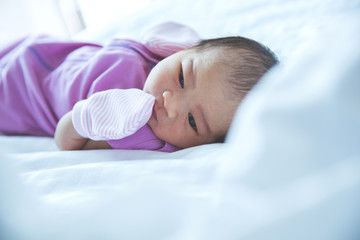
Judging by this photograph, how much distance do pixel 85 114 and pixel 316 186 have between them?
19.3 inches

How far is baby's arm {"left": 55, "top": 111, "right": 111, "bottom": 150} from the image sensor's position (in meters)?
0.67

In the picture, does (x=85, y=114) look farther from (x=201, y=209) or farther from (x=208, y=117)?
(x=201, y=209)

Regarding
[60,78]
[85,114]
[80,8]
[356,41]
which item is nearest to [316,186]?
[356,41]

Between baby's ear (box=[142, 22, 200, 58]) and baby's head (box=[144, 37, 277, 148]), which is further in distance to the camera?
baby's ear (box=[142, 22, 200, 58])

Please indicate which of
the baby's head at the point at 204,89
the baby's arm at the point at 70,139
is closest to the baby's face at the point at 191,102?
the baby's head at the point at 204,89

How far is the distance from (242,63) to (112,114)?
1.06ft

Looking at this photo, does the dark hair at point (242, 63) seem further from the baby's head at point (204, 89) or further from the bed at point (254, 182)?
the bed at point (254, 182)

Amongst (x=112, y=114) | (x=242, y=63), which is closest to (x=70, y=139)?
(x=112, y=114)

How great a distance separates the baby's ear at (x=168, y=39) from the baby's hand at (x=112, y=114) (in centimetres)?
35

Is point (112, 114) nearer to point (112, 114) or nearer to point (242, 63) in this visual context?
point (112, 114)

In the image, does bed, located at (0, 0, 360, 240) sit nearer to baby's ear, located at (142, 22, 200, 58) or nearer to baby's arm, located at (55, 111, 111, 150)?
baby's arm, located at (55, 111, 111, 150)

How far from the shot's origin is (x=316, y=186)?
0.84 feet

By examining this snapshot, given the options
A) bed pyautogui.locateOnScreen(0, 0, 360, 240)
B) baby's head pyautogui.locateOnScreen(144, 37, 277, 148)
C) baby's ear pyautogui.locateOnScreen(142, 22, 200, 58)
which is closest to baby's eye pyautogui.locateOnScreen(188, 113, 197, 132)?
baby's head pyautogui.locateOnScreen(144, 37, 277, 148)

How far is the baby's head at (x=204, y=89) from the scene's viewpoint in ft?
2.06
